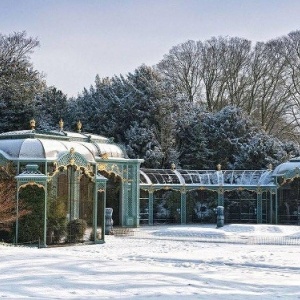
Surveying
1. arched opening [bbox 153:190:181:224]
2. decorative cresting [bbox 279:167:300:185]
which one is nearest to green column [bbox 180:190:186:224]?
arched opening [bbox 153:190:181:224]

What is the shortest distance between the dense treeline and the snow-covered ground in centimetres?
1893

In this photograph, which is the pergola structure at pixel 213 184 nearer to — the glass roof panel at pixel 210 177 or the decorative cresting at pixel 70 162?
the glass roof panel at pixel 210 177

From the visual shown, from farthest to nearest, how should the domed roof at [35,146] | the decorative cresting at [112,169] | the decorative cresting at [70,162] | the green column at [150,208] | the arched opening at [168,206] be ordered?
the arched opening at [168,206] → the green column at [150,208] → the decorative cresting at [112,169] → the domed roof at [35,146] → the decorative cresting at [70,162]

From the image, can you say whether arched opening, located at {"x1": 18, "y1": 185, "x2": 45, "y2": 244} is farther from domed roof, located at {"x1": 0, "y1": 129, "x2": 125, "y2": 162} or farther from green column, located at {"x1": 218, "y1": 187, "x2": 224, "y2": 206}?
green column, located at {"x1": 218, "y1": 187, "x2": 224, "y2": 206}

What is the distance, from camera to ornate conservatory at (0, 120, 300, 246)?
20.1 meters

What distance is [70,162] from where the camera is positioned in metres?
20.8

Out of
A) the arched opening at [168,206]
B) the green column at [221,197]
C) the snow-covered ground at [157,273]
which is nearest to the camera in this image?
the snow-covered ground at [157,273]

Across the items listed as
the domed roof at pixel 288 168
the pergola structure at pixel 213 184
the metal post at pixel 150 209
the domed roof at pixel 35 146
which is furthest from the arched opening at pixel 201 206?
the domed roof at pixel 35 146

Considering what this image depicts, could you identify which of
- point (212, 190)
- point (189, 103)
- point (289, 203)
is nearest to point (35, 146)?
point (212, 190)

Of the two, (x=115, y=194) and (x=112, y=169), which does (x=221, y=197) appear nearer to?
(x=115, y=194)

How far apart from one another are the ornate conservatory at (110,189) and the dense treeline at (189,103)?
4.97 m

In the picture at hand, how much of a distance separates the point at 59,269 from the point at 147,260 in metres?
3.56

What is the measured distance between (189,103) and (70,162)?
70.8 feet

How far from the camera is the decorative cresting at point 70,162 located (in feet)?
67.5
